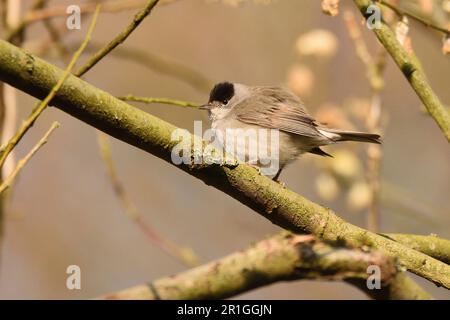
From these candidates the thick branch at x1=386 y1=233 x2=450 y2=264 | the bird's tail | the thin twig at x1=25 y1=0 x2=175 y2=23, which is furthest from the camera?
the bird's tail

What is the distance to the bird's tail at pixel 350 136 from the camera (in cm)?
371

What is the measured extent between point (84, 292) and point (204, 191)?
1.31 meters

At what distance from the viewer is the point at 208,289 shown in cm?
155

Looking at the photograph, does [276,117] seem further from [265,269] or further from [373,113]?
[265,269]

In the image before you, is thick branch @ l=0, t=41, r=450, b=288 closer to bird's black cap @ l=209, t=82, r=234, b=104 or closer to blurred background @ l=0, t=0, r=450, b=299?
bird's black cap @ l=209, t=82, r=234, b=104

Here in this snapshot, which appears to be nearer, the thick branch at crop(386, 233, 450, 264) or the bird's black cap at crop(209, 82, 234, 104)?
the thick branch at crop(386, 233, 450, 264)

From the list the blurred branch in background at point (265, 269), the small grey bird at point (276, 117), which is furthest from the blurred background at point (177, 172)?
the blurred branch in background at point (265, 269)

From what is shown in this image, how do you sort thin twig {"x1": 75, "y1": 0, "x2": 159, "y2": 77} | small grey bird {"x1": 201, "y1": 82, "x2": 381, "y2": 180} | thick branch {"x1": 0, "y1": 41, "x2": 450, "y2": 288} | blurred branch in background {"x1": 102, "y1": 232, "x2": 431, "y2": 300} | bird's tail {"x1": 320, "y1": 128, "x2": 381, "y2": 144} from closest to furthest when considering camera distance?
blurred branch in background {"x1": 102, "y1": 232, "x2": 431, "y2": 300}
thick branch {"x1": 0, "y1": 41, "x2": 450, "y2": 288}
thin twig {"x1": 75, "y1": 0, "x2": 159, "y2": 77}
bird's tail {"x1": 320, "y1": 128, "x2": 381, "y2": 144}
small grey bird {"x1": 201, "y1": 82, "x2": 381, "y2": 180}

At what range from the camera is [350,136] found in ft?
12.8

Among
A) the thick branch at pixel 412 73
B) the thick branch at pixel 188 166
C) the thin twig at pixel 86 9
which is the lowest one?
the thick branch at pixel 188 166

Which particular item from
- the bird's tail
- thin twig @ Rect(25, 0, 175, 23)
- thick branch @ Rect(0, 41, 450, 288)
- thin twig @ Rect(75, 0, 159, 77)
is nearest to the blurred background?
the bird's tail

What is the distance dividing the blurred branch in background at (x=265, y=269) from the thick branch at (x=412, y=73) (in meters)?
1.20

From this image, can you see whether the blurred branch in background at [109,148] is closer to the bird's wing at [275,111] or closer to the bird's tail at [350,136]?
the bird's wing at [275,111]

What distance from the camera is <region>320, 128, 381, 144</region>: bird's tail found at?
3707 mm
